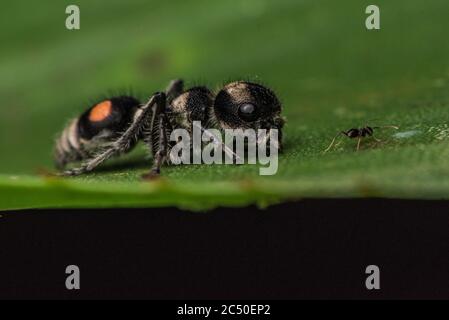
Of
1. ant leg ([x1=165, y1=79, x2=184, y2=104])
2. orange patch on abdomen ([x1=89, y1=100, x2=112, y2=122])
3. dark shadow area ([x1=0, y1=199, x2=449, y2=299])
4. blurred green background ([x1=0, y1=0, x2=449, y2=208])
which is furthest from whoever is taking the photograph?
blurred green background ([x1=0, y1=0, x2=449, y2=208])

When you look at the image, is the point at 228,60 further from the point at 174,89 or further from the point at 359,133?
the point at 359,133

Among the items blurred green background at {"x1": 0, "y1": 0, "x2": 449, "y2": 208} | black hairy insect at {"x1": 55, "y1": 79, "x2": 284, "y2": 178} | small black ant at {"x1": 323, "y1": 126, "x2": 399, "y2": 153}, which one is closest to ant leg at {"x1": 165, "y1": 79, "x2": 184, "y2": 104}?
black hairy insect at {"x1": 55, "y1": 79, "x2": 284, "y2": 178}

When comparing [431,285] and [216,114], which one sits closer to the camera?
[431,285]

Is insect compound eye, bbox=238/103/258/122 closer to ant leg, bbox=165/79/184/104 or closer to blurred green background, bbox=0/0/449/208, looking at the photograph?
blurred green background, bbox=0/0/449/208

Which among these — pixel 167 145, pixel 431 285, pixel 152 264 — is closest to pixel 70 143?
pixel 167 145

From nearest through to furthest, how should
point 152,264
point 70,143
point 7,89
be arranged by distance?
point 152,264
point 70,143
point 7,89

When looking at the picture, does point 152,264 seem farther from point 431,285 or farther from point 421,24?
point 421,24

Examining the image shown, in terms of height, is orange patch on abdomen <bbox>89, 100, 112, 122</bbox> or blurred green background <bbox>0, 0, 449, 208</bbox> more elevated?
blurred green background <bbox>0, 0, 449, 208</bbox>
